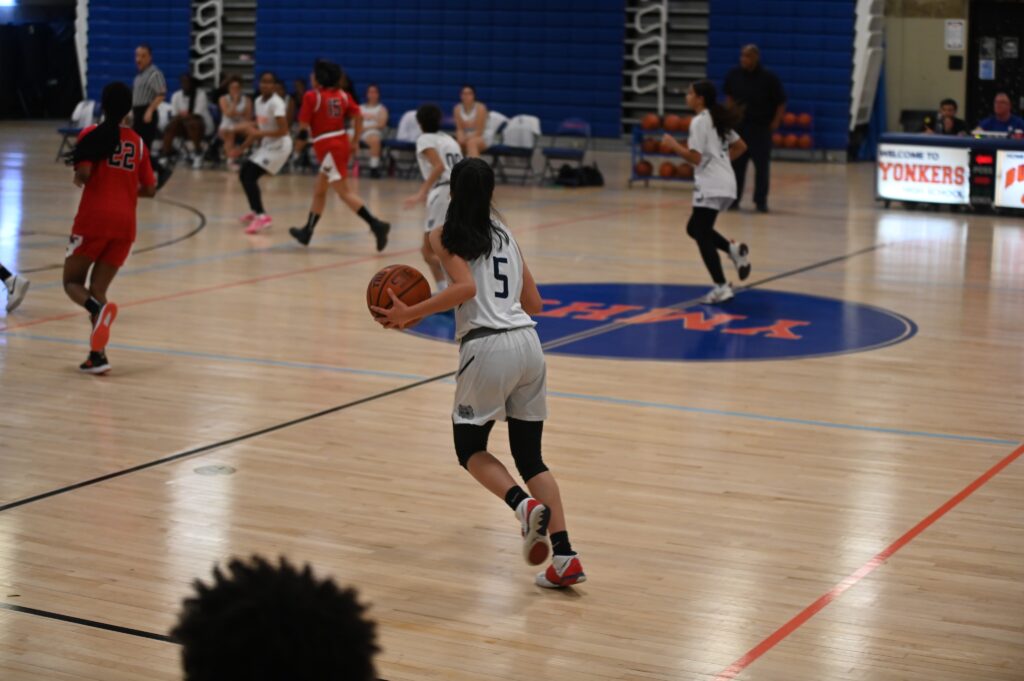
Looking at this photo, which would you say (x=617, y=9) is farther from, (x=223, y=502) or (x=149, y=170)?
(x=223, y=502)

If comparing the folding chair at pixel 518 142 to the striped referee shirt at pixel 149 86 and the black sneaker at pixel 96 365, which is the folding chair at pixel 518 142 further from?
the black sneaker at pixel 96 365

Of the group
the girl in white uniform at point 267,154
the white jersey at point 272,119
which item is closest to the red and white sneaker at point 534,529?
the girl in white uniform at point 267,154

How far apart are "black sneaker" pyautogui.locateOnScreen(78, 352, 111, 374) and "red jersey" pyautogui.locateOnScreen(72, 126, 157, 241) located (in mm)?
662

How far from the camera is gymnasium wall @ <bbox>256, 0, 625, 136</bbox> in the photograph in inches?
992

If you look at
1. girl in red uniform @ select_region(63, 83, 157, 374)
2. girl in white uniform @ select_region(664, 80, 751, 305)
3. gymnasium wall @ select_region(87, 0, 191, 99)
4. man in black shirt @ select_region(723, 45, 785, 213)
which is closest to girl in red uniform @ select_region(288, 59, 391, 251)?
girl in white uniform @ select_region(664, 80, 751, 305)

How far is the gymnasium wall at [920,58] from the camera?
2484 centimetres

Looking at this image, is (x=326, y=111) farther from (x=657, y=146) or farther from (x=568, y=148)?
(x=568, y=148)

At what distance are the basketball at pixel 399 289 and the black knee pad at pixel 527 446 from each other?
0.55 metres

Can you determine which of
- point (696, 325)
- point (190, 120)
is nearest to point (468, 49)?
point (190, 120)

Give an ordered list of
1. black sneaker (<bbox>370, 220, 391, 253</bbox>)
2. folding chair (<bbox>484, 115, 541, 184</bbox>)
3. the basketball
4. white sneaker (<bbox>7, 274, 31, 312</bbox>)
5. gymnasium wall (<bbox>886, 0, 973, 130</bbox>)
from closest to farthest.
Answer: the basketball → white sneaker (<bbox>7, 274, 31, 312</bbox>) → black sneaker (<bbox>370, 220, 391, 253</bbox>) → folding chair (<bbox>484, 115, 541, 184</bbox>) → gymnasium wall (<bbox>886, 0, 973, 130</bbox>)

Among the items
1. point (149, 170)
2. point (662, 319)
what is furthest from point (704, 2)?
point (149, 170)

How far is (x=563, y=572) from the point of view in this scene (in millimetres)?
4812

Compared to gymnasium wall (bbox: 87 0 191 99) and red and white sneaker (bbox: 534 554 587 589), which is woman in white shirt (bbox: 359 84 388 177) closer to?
gymnasium wall (bbox: 87 0 191 99)

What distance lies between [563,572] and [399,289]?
112 cm
